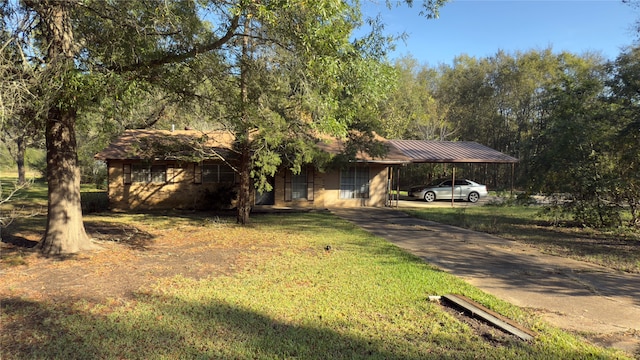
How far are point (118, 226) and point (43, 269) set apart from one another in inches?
208

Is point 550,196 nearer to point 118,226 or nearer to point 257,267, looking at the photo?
point 257,267

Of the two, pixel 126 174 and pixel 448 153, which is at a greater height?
pixel 448 153

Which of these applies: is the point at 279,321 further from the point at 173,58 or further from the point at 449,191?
the point at 449,191

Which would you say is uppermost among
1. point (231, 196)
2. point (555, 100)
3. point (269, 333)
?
point (555, 100)

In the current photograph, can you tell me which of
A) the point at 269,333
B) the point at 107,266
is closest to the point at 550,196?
the point at 269,333

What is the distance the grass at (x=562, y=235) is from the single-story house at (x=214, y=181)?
3492 mm

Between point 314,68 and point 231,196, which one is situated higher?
point 314,68

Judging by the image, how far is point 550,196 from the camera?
12.4 meters

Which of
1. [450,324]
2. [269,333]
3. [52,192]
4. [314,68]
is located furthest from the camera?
[52,192]

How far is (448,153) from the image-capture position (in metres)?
20.6

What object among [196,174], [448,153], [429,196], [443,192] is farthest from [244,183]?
[443,192]

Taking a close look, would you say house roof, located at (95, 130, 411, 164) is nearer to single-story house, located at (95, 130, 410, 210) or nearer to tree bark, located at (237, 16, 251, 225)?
single-story house, located at (95, 130, 410, 210)

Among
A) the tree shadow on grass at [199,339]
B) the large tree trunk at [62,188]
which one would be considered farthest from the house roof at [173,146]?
the tree shadow on grass at [199,339]

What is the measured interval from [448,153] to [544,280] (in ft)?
48.3
